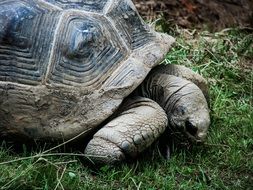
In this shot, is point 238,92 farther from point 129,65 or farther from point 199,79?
point 129,65

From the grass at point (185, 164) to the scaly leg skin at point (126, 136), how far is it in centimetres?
Answer: 10

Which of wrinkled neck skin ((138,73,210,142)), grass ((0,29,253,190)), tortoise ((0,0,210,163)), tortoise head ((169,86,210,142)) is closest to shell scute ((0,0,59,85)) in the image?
tortoise ((0,0,210,163))

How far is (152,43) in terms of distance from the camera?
4.83 meters

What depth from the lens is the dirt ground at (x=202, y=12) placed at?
7.20m

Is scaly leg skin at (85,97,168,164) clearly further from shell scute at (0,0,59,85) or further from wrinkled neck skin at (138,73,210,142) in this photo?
shell scute at (0,0,59,85)

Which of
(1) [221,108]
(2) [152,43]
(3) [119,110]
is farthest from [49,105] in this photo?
(1) [221,108]

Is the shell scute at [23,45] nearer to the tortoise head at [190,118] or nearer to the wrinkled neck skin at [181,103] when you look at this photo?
the wrinkled neck skin at [181,103]

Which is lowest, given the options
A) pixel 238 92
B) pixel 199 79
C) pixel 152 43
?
pixel 238 92

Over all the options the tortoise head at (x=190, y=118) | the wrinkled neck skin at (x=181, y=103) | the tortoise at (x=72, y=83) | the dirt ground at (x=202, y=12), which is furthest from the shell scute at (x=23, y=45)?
the dirt ground at (x=202, y=12)

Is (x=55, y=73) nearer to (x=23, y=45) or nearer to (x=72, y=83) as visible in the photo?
(x=72, y=83)

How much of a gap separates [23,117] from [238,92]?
247cm

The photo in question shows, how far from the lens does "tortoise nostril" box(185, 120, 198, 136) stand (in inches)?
179

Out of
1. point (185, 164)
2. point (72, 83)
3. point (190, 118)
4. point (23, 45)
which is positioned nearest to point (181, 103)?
point (190, 118)

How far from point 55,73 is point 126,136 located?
654 millimetres
